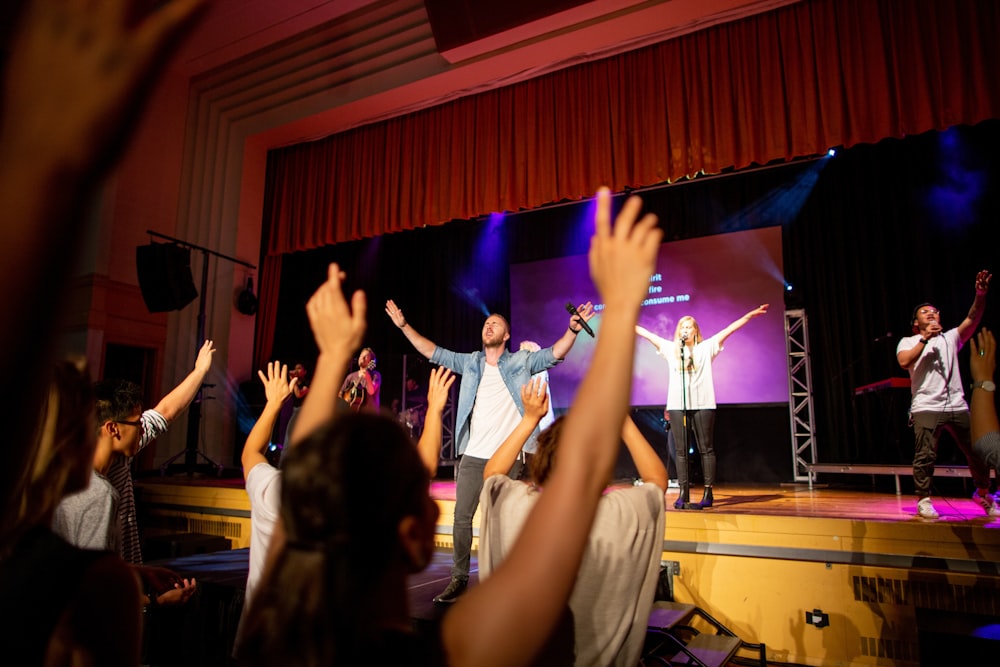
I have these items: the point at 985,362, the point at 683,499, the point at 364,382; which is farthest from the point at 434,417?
the point at 985,362

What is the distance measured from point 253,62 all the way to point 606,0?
5.51 metres

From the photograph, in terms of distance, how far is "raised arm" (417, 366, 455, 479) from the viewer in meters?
1.98

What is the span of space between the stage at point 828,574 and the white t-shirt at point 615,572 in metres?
1.98

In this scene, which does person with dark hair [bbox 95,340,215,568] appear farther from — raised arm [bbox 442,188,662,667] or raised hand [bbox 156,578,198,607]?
raised arm [bbox 442,188,662,667]

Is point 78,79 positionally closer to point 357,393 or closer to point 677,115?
point 357,393

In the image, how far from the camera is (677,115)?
6.71 m

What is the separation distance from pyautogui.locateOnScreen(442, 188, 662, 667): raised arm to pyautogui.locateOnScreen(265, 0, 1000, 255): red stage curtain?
5895 millimetres

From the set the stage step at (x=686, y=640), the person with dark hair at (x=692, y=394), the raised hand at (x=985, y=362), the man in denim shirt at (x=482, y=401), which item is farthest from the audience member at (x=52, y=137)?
the raised hand at (x=985, y=362)

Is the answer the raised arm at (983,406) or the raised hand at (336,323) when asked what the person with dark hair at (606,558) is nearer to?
the raised hand at (336,323)

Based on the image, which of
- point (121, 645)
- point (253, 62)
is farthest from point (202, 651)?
point (253, 62)

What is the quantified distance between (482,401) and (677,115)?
410 cm

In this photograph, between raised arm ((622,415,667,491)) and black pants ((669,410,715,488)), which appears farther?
black pants ((669,410,715,488))

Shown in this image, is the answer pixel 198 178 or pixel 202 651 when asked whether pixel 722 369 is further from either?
pixel 198 178

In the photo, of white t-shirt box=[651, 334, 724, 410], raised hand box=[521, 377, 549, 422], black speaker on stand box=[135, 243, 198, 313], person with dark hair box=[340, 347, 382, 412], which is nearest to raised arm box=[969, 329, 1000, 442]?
white t-shirt box=[651, 334, 724, 410]
